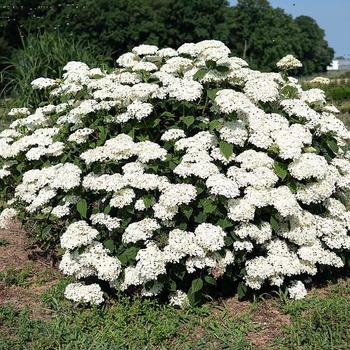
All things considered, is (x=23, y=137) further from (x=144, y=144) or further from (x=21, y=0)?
(x=21, y=0)

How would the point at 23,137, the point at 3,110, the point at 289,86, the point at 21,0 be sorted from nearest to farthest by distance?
the point at 289,86 < the point at 23,137 < the point at 3,110 < the point at 21,0

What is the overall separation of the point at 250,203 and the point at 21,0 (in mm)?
36680

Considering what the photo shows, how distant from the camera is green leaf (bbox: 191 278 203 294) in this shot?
3.82 meters

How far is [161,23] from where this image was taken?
3928 centimetres

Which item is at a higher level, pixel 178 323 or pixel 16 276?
pixel 178 323

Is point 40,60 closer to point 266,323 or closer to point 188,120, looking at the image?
point 188,120

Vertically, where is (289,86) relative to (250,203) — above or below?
above

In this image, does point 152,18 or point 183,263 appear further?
point 152,18

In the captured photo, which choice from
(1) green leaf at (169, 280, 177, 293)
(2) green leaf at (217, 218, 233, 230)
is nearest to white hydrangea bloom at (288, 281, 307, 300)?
(2) green leaf at (217, 218, 233, 230)

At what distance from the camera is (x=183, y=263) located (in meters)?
3.83

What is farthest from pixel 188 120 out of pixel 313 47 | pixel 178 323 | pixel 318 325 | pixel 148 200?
pixel 313 47

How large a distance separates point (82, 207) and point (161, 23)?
3662cm

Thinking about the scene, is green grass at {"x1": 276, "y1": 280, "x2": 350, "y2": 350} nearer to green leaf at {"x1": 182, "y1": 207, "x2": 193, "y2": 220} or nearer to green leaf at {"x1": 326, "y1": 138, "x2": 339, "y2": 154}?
green leaf at {"x1": 182, "y1": 207, "x2": 193, "y2": 220}

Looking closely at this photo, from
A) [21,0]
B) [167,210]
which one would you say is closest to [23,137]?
[167,210]
